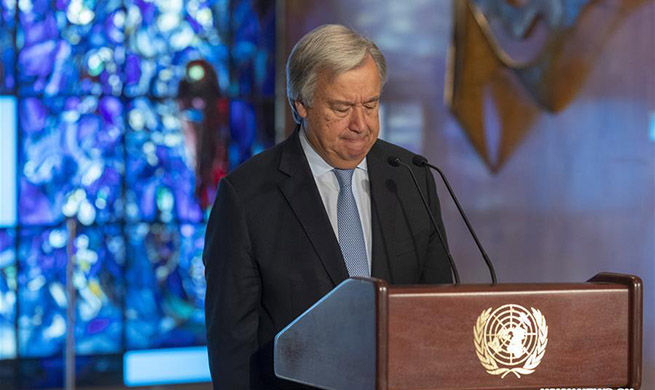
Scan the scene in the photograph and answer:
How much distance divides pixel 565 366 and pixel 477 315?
0.69 feet

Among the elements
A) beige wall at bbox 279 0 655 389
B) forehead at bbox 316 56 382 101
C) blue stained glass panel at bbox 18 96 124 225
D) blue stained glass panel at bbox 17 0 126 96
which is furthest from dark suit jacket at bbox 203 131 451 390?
blue stained glass panel at bbox 17 0 126 96

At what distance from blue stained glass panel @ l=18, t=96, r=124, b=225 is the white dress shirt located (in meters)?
3.81

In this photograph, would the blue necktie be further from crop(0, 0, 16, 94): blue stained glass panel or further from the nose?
crop(0, 0, 16, 94): blue stained glass panel

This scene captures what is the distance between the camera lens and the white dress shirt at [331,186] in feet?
8.80

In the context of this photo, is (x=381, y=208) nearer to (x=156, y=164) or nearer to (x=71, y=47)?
(x=156, y=164)

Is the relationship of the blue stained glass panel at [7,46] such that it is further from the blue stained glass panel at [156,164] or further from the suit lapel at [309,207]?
the suit lapel at [309,207]

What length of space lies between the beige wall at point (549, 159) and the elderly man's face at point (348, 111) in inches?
107

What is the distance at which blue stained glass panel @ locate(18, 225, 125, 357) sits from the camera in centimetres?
619

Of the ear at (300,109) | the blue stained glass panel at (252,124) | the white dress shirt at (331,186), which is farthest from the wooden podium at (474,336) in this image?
the blue stained glass panel at (252,124)

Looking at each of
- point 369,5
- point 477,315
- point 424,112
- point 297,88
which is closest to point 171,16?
point 369,5

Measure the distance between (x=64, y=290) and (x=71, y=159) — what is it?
0.78 m

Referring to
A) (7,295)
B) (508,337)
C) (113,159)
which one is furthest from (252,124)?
(508,337)

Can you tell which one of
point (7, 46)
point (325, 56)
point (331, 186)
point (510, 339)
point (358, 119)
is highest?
point (7, 46)

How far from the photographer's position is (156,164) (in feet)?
21.2
